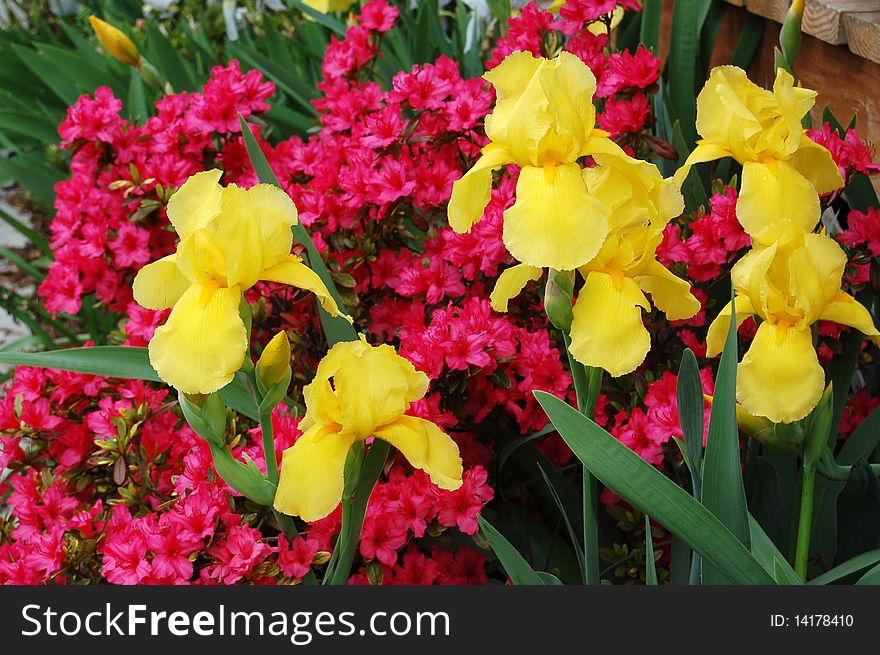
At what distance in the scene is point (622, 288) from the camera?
902 millimetres

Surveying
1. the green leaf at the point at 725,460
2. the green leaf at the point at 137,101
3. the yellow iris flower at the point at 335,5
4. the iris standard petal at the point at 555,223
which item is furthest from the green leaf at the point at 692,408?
the yellow iris flower at the point at 335,5

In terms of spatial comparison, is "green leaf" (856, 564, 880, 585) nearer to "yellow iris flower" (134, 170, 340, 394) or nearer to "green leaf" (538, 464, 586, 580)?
"green leaf" (538, 464, 586, 580)

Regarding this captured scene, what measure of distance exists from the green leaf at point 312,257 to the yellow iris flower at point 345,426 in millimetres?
407

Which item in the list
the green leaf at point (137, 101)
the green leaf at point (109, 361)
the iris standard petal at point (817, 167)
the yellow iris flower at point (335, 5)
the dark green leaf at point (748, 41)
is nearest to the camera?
the iris standard petal at point (817, 167)

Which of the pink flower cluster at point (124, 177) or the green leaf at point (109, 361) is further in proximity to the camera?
the pink flower cluster at point (124, 177)

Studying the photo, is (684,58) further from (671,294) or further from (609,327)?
(609,327)

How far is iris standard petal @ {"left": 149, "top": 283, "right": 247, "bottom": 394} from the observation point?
84 centimetres

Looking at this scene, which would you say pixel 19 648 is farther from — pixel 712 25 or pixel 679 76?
pixel 712 25

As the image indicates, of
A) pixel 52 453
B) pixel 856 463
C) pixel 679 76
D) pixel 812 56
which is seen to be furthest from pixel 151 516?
pixel 812 56

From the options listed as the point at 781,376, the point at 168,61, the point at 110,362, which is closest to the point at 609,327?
the point at 781,376

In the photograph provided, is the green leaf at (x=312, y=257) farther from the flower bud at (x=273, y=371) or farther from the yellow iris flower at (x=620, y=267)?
the yellow iris flower at (x=620, y=267)

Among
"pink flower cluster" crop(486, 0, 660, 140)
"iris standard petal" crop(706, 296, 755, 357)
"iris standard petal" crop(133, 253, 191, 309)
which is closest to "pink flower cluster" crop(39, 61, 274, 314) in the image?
"pink flower cluster" crop(486, 0, 660, 140)

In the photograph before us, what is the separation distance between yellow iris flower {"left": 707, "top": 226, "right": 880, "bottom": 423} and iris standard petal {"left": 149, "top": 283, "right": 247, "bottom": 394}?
47cm

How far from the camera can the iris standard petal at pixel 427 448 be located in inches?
34.4
